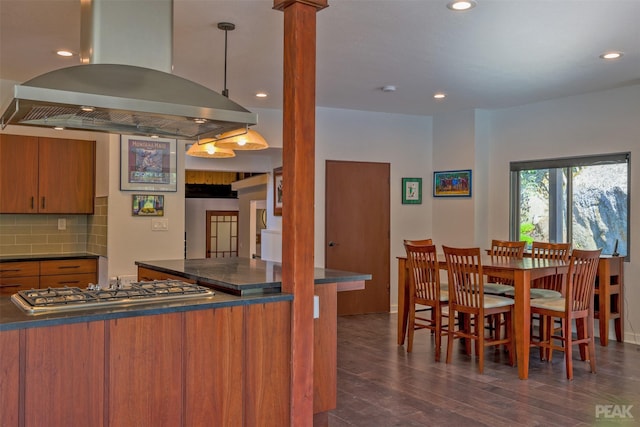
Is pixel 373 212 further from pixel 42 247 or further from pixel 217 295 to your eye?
pixel 217 295

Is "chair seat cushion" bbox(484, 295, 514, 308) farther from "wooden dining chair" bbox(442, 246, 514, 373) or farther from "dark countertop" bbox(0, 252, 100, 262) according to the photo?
"dark countertop" bbox(0, 252, 100, 262)

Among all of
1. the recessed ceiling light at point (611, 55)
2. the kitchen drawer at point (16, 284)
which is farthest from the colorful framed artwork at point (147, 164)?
the recessed ceiling light at point (611, 55)

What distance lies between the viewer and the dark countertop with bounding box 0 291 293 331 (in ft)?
6.44

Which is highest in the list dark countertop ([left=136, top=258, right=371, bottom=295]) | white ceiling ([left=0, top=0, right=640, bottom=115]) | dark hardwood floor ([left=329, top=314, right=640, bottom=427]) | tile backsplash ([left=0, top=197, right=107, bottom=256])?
white ceiling ([left=0, top=0, right=640, bottom=115])

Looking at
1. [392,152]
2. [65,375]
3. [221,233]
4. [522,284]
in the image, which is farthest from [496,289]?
[221,233]

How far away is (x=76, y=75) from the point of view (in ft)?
7.55

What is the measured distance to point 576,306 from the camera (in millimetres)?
4145

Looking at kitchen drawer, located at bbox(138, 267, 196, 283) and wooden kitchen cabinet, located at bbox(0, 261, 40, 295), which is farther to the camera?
wooden kitchen cabinet, located at bbox(0, 261, 40, 295)

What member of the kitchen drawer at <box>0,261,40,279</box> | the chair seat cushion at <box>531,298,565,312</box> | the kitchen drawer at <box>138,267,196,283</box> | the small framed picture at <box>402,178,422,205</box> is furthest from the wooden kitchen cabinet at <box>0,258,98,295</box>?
the chair seat cushion at <box>531,298,565,312</box>

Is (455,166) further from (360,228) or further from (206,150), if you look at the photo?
(206,150)

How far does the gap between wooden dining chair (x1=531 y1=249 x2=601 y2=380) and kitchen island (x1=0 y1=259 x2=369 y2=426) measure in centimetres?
248

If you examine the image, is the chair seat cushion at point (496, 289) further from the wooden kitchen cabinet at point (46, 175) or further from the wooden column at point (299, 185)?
the wooden kitchen cabinet at point (46, 175)

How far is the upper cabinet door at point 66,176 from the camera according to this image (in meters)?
5.14

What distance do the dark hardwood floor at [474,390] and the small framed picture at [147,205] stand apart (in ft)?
7.46
